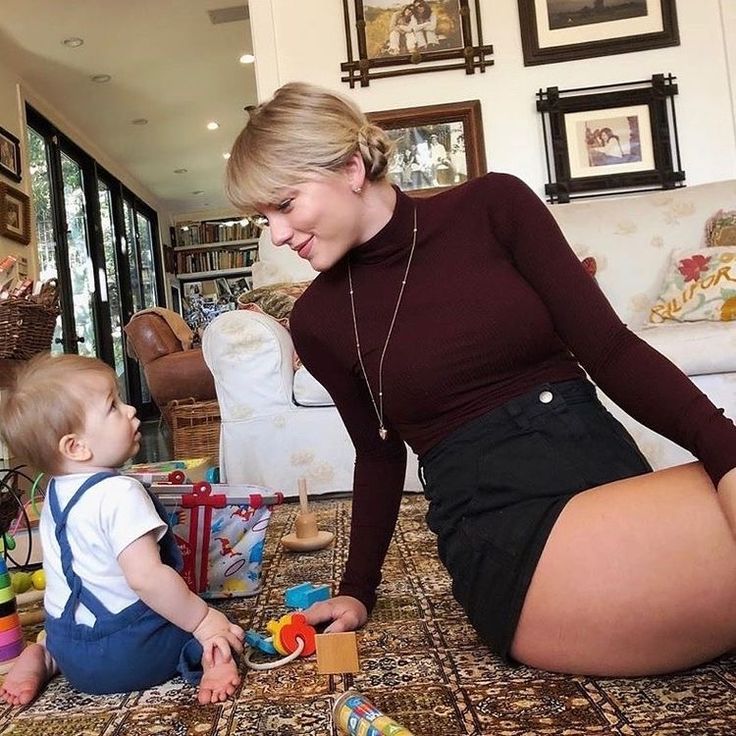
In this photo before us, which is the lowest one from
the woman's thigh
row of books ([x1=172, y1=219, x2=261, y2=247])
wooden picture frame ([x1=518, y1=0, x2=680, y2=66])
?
the woman's thigh

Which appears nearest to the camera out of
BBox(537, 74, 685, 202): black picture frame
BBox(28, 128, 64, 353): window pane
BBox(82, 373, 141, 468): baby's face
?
BBox(82, 373, 141, 468): baby's face

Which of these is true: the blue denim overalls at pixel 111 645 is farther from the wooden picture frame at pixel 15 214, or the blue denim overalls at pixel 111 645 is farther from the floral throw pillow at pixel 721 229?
the wooden picture frame at pixel 15 214

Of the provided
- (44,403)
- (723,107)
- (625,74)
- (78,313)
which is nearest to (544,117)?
(625,74)

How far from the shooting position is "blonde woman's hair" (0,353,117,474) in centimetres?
120

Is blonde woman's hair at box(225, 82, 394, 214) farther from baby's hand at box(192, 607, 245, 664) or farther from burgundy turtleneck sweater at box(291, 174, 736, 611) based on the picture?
baby's hand at box(192, 607, 245, 664)

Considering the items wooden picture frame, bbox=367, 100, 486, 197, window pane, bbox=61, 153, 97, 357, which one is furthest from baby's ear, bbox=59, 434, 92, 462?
window pane, bbox=61, 153, 97, 357

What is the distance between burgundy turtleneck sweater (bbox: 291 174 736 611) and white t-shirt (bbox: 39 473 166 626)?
35 centimetres

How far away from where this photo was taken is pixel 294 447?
281cm

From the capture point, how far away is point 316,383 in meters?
2.77

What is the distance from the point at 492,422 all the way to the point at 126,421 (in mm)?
552

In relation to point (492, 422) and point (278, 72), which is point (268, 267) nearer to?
point (278, 72)

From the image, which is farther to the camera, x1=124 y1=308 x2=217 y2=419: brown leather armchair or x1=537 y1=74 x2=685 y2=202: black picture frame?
x1=124 y1=308 x2=217 y2=419: brown leather armchair

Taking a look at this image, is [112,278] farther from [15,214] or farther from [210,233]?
[210,233]

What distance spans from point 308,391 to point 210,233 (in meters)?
8.49
